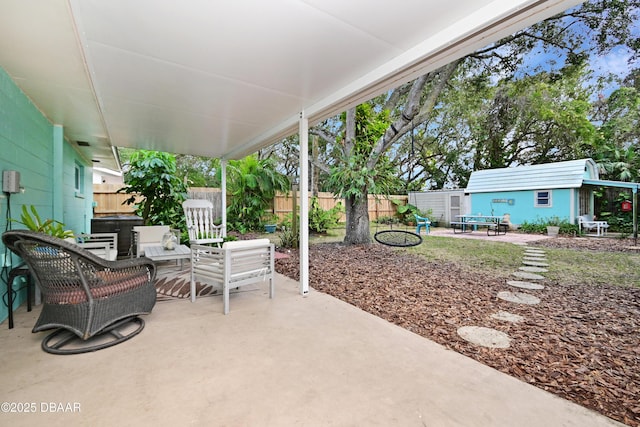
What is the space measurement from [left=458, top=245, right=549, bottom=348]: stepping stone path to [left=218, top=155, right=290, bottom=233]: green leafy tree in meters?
7.72

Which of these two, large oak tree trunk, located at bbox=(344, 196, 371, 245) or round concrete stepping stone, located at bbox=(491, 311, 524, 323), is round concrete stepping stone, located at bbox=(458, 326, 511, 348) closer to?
round concrete stepping stone, located at bbox=(491, 311, 524, 323)

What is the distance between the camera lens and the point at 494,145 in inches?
568

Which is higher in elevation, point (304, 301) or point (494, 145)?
point (494, 145)

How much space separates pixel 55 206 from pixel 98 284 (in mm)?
3218

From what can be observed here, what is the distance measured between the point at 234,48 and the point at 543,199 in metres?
12.3

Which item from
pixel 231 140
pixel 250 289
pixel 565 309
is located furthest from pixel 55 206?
pixel 565 309

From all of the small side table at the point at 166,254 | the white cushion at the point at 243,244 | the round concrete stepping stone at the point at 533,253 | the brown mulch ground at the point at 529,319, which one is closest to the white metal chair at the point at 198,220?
the small side table at the point at 166,254

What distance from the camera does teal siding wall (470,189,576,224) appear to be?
9.80 m

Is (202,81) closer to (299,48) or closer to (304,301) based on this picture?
(299,48)

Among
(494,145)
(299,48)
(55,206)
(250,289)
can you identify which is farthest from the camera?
(494,145)

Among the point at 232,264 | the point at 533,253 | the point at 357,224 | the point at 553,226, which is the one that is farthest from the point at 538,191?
the point at 232,264

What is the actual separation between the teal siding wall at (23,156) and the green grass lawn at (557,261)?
536 cm

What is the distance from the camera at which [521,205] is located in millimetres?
11055

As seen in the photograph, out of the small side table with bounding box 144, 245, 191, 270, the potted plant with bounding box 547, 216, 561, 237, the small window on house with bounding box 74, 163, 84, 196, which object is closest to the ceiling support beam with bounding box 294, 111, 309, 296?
the small side table with bounding box 144, 245, 191, 270
